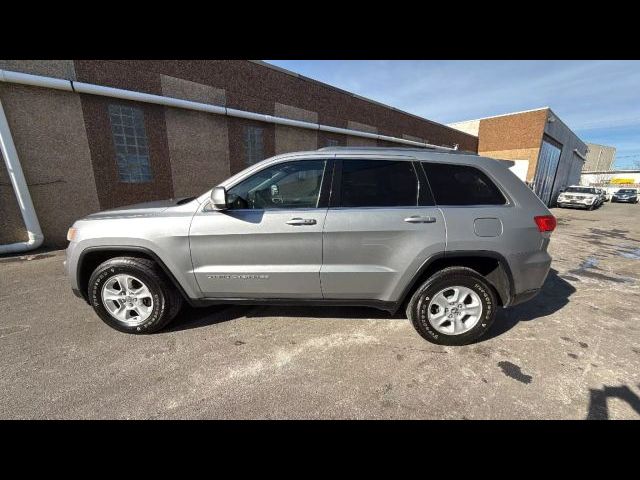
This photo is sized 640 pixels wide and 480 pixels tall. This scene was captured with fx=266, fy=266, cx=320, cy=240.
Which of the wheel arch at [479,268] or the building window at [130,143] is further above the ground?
the building window at [130,143]

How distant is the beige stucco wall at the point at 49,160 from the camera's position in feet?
17.9

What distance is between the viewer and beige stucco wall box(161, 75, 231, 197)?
737cm

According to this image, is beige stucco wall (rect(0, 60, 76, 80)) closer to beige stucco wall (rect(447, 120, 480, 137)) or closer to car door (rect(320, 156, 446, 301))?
car door (rect(320, 156, 446, 301))

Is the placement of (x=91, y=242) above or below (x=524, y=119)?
below

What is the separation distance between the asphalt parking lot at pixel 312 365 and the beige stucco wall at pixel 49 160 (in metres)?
3.28

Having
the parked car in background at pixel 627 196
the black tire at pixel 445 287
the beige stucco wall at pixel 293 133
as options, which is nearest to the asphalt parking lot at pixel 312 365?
the black tire at pixel 445 287

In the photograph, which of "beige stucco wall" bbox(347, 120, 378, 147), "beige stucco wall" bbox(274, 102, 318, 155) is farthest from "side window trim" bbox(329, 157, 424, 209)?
"beige stucco wall" bbox(347, 120, 378, 147)

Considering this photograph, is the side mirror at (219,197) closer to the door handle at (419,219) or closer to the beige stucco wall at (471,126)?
the door handle at (419,219)

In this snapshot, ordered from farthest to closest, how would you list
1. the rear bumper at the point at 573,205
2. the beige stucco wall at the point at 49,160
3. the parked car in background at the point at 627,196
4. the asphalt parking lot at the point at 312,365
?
the parked car in background at the point at 627,196
the rear bumper at the point at 573,205
the beige stucco wall at the point at 49,160
the asphalt parking lot at the point at 312,365
